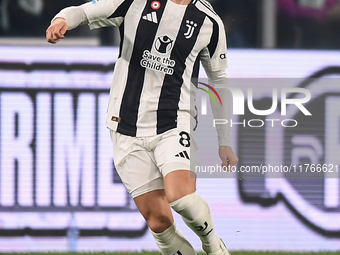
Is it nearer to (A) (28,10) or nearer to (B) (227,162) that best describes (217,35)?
(B) (227,162)

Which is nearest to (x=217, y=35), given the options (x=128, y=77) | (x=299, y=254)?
(x=128, y=77)

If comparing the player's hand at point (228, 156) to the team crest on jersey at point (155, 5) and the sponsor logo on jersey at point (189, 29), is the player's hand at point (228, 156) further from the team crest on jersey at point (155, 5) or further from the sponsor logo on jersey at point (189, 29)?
the team crest on jersey at point (155, 5)

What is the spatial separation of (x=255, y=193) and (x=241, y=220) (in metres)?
0.26

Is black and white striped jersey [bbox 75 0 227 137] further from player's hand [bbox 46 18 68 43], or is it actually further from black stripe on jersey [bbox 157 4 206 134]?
player's hand [bbox 46 18 68 43]

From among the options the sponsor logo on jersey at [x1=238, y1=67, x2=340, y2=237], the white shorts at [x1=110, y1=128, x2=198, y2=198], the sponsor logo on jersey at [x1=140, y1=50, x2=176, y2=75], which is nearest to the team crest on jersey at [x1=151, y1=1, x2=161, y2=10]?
the sponsor logo on jersey at [x1=140, y1=50, x2=176, y2=75]

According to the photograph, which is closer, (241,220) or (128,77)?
(128,77)

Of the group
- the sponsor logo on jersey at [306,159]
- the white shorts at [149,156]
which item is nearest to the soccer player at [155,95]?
the white shorts at [149,156]

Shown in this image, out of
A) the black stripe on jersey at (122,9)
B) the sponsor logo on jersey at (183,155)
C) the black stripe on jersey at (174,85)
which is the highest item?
the black stripe on jersey at (122,9)

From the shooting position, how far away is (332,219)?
16.6ft

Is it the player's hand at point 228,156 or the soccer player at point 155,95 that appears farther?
the player's hand at point 228,156

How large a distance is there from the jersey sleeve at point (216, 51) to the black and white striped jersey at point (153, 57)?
0.06 metres

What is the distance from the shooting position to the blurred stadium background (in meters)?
4.88

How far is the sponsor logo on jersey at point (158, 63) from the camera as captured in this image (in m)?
3.43

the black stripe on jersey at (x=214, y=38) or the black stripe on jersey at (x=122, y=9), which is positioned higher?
the black stripe on jersey at (x=122, y=9)
